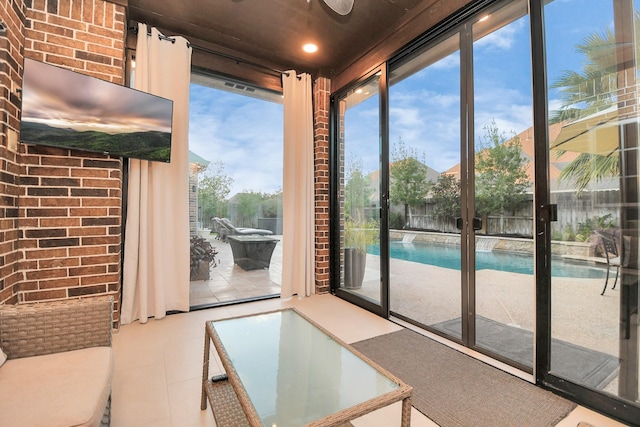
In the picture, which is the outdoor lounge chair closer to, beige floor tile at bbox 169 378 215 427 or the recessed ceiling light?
beige floor tile at bbox 169 378 215 427

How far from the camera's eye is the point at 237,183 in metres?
3.55

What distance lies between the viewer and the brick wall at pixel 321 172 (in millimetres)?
3834

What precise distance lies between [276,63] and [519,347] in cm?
377

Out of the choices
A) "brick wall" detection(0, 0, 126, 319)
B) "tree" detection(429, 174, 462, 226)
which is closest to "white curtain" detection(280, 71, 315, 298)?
"tree" detection(429, 174, 462, 226)

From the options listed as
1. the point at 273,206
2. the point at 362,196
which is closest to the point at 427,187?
the point at 362,196

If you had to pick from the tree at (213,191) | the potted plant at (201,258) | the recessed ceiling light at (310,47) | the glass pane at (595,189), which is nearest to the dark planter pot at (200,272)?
the potted plant at (201,258)

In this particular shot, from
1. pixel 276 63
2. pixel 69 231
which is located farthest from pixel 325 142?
pixel 69 231

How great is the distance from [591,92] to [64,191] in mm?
3721

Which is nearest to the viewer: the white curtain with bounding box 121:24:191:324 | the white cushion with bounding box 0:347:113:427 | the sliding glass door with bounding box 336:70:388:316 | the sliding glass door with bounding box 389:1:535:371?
the white cushion with bounding box 0:347:113:427

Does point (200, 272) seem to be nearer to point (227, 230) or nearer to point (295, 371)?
point (227, 230)

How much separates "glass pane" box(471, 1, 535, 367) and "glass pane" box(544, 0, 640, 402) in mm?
226

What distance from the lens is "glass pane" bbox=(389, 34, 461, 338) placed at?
2523mm

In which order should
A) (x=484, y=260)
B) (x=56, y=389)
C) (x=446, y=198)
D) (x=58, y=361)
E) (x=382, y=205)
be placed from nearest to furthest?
(x=56, y=389) → (x=58, y=361) → (x=484, y=260) → (x=446, y=198) → (x=382, y=205)

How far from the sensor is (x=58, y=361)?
1.26 metres
